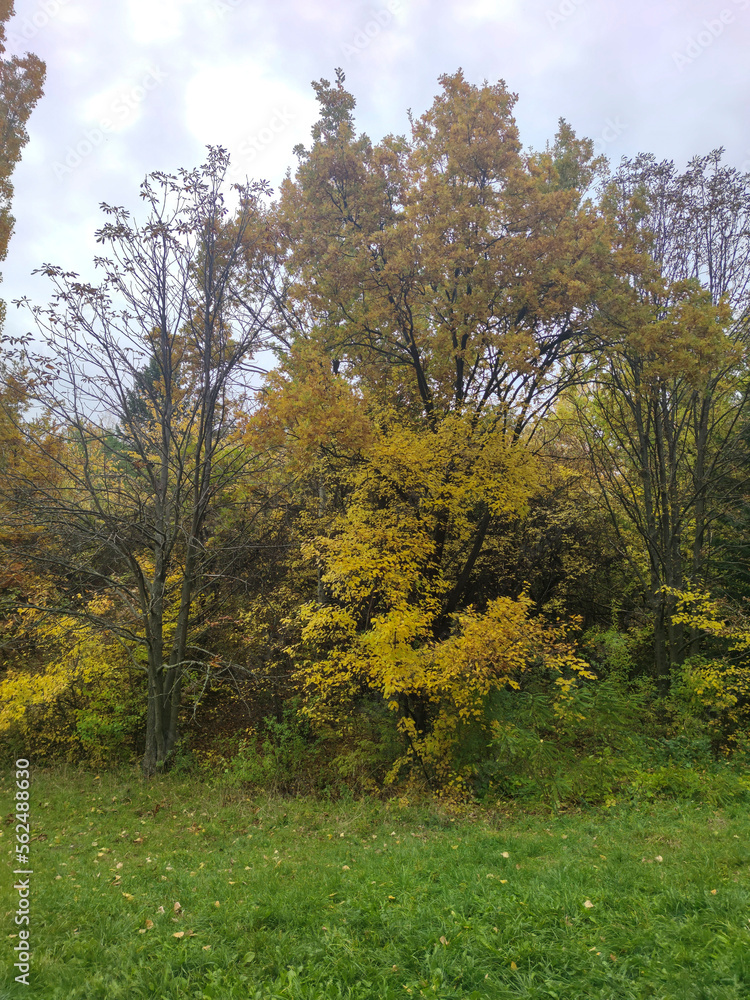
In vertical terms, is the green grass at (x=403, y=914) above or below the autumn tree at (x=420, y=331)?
below

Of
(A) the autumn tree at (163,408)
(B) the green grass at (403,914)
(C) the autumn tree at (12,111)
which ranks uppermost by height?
(C) the autumn tree at (12,111)

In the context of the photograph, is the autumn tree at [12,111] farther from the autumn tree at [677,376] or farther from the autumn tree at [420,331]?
the autumn tree at [677,376]

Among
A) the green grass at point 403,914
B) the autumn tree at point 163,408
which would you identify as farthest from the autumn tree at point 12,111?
the green grass at point 403,914

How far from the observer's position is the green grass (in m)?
3.36

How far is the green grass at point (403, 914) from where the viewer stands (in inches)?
132

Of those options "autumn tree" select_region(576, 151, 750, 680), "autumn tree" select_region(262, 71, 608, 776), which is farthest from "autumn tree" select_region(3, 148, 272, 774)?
"autumn tree" select_region(576, 151, 750, 680)

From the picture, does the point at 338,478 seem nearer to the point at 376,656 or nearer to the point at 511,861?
the point at 376,656

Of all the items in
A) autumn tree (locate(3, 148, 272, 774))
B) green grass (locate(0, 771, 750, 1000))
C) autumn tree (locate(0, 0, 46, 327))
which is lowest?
green grass (locate(0, 771, 750, 1000))

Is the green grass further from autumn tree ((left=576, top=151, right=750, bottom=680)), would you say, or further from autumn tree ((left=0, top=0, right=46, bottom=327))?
autumn tree ((left=0, top=0, right=46, bottom=327))

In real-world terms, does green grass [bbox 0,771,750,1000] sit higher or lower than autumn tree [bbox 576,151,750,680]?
lower

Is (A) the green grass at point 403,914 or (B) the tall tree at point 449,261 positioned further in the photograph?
(B) the tall tree at point 449,261

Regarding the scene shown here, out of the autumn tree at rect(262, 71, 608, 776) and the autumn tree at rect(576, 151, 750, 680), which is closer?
the autumn tree at rect(262, 71, 608, 776)

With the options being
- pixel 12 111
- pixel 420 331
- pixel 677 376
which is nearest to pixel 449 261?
pixel 420 331

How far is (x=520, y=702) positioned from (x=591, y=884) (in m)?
5.63
